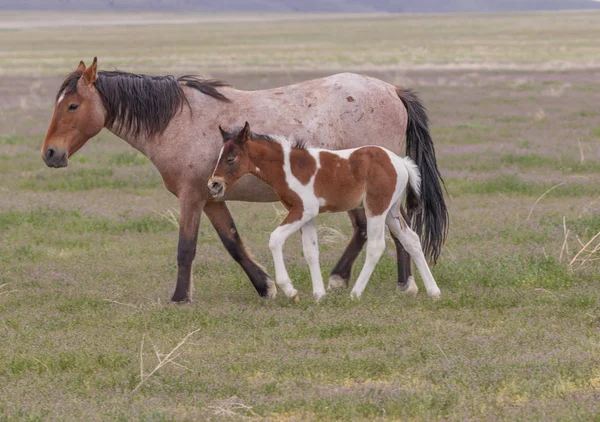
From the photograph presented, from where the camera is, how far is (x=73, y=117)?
31.5ft

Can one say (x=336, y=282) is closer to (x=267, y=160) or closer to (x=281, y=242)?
(x=281, y=242)

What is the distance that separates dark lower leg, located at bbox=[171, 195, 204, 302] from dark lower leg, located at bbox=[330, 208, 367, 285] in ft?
4.99

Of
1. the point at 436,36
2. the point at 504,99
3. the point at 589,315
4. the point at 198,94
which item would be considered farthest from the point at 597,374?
the point at 436,36

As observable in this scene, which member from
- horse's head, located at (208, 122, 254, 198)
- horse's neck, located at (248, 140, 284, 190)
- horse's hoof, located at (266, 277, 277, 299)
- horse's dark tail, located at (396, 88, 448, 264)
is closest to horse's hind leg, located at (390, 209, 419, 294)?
horse's dark tail, located at (396, 88, 448, 264)

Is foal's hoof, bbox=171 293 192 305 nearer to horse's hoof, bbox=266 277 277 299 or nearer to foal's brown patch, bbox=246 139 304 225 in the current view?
horse's hoof, bbox=266 277 277 299

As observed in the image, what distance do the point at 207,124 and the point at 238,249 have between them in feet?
4.12

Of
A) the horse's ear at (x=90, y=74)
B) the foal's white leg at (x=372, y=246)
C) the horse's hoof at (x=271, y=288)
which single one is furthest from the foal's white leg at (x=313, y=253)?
the horse's ear at (x=90, y=74)

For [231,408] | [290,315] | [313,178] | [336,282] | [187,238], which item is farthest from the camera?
[336,282]

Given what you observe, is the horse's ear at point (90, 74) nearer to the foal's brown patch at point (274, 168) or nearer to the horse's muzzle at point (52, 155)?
the horse's muzzle at point (52, 155)

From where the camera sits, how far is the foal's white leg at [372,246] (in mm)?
9234

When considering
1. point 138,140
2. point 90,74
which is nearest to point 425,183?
point 138,140

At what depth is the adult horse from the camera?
31.6 ft

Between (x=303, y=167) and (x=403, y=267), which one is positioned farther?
(x=403, y=267)

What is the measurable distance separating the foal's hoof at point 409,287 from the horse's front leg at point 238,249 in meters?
1.24
